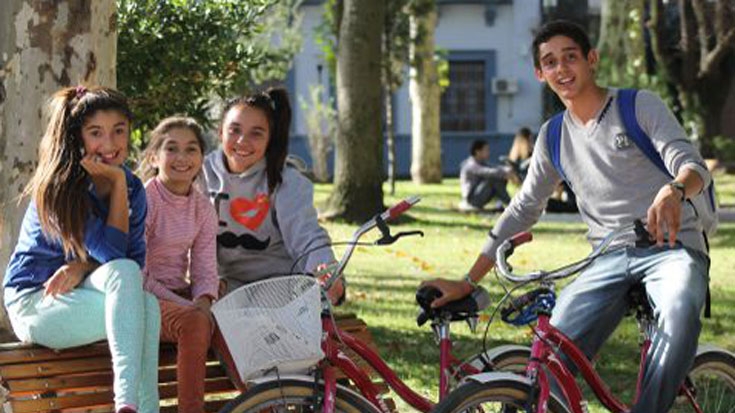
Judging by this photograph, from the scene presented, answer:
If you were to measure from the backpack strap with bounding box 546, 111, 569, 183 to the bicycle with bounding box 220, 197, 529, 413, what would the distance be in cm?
70

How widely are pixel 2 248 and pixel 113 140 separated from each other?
1.80m

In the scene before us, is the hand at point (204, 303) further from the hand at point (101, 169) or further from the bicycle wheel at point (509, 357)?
the bicycle wheel at point (509, 357)

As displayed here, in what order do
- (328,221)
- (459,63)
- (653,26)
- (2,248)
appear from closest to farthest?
(2,248) < (328,221) < (653,26) < (459,63)

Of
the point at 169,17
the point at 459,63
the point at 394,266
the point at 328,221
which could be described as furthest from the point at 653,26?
the point at 169,17

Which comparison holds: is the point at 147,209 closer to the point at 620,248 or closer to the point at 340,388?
the point at 340,388

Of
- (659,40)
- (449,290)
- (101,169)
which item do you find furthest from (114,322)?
(659,40)

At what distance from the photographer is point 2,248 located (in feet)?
22.8

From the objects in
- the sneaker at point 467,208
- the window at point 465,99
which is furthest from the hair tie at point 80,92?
the window at point 465,99

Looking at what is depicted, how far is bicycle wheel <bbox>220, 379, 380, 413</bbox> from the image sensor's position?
461 centimetres

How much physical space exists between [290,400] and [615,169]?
1.45 m

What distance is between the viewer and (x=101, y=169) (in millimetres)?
5266

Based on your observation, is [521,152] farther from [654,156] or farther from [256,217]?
[654,156]

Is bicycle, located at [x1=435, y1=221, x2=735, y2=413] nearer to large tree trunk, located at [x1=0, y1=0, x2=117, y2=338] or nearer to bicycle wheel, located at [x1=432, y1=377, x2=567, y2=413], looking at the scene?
bicycle wheel, located at [x1=432, y1=377, x2=567, y2=413]

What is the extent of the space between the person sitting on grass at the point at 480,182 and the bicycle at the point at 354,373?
16277 millimetres
